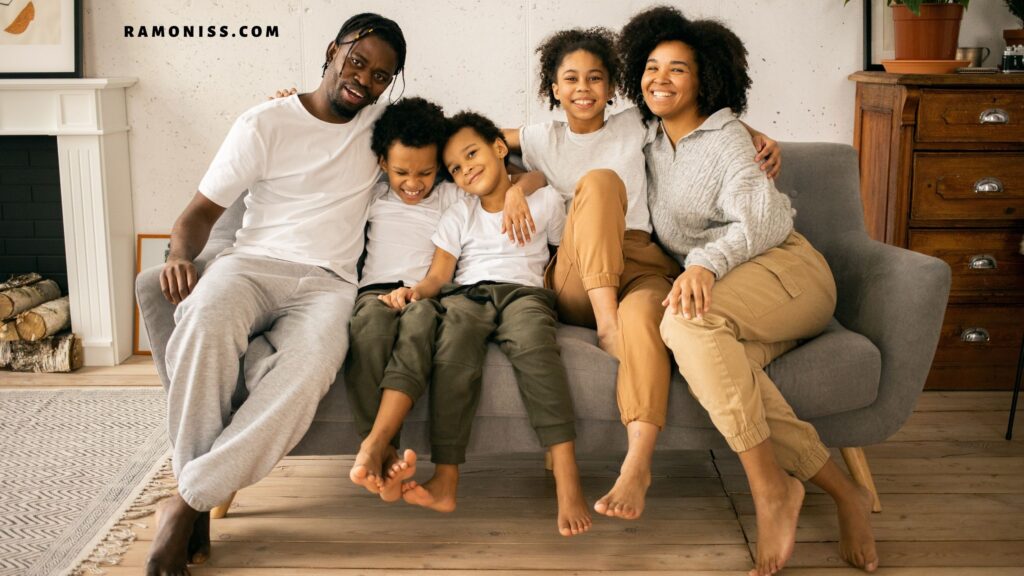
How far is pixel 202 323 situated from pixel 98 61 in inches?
76.6

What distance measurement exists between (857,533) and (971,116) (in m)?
1.59

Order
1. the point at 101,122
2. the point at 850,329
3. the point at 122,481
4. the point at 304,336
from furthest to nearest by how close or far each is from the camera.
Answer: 1. the point at 101,122
2. the point at 122,481
3. the point at 850,329
4. the point at 304,336

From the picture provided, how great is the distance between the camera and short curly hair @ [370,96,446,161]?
2.35 m

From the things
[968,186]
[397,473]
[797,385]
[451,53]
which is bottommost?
[397,473]

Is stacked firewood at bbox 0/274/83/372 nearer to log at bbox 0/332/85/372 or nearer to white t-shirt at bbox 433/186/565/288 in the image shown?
log at bbox 0/332/85/372

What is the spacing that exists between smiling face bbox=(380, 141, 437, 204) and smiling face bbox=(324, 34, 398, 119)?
0.49 ft

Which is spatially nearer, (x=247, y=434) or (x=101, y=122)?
(x=247, y=434)

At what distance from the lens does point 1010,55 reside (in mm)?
3016

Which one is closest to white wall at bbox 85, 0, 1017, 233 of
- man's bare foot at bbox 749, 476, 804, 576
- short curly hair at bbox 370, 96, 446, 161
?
short curly hair at bbox 370, 96, 446, 161

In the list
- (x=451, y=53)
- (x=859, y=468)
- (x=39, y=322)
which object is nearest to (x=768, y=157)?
(x=859, y=468)

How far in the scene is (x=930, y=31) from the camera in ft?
9.91

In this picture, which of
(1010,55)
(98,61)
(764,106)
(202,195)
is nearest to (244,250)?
(202,195)

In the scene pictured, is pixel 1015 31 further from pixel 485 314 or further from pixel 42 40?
pixel 42 40

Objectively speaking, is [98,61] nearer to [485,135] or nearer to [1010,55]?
[485,135]
